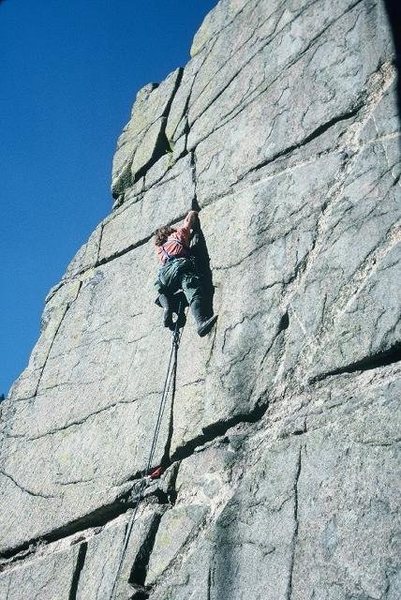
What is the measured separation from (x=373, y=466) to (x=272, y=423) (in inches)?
22.8

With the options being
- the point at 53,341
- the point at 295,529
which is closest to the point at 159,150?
the point at 53,341

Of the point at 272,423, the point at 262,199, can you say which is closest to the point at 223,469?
the point at 272,423

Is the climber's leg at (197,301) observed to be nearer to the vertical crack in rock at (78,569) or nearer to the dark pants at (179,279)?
the dark pants at (179,279)

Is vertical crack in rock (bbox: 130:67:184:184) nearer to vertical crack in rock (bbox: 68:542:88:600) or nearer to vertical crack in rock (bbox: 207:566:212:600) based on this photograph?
vertical crack in rock (bbox: 68:542:88:600)

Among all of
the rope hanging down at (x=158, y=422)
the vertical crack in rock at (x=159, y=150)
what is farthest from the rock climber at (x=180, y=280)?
the vertical crack in rock at (x=159, y=150)

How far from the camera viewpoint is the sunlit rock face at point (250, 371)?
2.21 meters

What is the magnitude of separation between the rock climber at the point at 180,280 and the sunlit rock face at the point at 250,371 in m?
0.10

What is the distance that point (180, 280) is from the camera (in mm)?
3508

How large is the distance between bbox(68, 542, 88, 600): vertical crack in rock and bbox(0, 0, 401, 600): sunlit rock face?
0.04 ft

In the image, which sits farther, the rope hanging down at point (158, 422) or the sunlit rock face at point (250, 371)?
the rope hanging down at point (158, 422)

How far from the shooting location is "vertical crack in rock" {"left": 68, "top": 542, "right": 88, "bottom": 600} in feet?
9.44

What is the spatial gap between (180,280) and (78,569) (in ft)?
5.40

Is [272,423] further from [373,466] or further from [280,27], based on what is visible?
[280,27]

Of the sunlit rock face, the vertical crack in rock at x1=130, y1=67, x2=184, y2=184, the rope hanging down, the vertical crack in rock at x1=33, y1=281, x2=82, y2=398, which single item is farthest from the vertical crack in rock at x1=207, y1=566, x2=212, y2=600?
the vertical crack in rock at x1=130, y1=67, x2=184, y2=184
